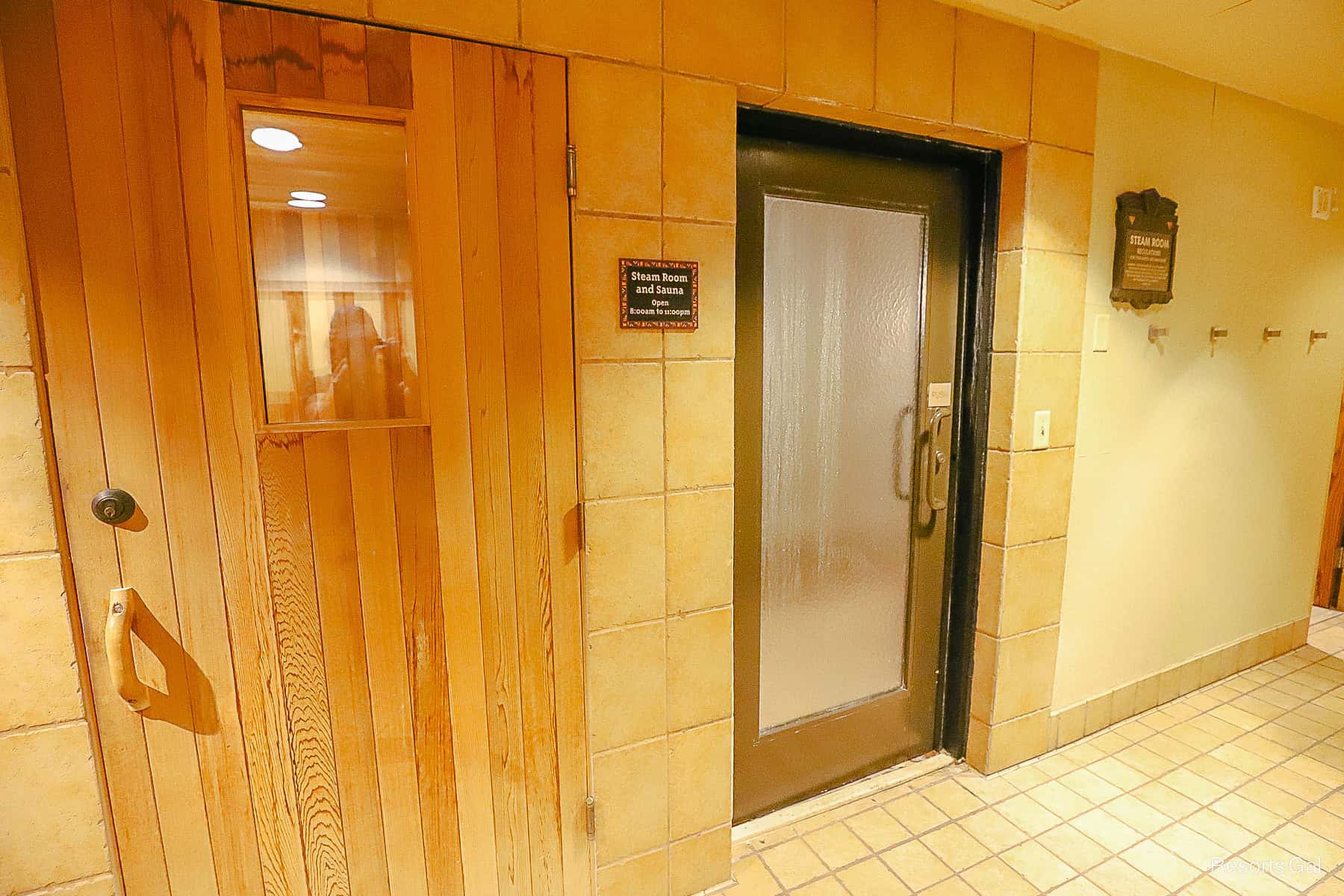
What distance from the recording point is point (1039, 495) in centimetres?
218

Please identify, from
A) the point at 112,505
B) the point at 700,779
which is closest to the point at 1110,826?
the point at 700,779

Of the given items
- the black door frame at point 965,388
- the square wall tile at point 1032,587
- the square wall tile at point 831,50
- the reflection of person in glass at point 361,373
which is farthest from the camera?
the square wall tile at point 1032,587

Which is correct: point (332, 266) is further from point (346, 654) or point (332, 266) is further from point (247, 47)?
point (346, 654)

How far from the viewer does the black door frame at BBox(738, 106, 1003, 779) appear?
6.35 feet

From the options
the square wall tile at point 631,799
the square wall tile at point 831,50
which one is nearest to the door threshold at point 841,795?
the square wall tile at point 631,799

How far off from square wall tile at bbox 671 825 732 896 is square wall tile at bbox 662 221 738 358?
1371 millimetres

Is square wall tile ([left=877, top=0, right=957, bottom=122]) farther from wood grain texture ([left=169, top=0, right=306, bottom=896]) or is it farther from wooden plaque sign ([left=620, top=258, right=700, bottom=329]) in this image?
wood grain texture ([left=169, top=0, right=306, bottom=896])

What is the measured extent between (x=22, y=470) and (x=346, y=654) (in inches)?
25.8

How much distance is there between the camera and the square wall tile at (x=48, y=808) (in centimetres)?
114

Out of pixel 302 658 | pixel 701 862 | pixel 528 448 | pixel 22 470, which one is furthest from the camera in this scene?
pixel 701 862

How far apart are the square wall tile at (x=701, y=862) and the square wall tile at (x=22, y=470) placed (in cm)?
162

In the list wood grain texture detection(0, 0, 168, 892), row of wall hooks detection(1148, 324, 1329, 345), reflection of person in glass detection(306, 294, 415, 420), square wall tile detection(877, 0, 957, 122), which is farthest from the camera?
row of wall hooks detection(1148, 324, 1329, 345)

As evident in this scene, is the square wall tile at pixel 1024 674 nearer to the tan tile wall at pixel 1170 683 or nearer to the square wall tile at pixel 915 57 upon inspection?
the tan tile wall at pixel 1170 683

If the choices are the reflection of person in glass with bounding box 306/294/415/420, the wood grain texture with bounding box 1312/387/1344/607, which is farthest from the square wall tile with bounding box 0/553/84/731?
the wood grain texture with bounding box 1312/387/1344/607
